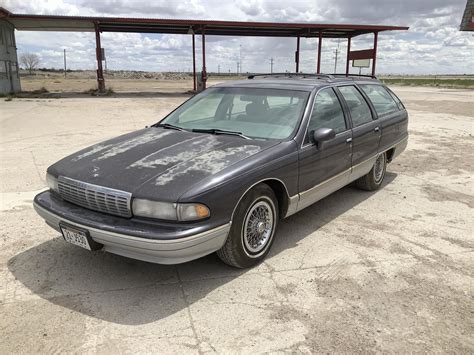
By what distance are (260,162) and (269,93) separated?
1273mm

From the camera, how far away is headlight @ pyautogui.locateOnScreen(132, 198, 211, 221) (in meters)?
2.96

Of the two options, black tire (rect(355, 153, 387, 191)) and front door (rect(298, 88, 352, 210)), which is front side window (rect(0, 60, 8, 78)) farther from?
front door (rect(298, 88, 352, 210))

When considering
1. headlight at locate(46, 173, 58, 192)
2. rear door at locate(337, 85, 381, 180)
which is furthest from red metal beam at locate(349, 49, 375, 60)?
headlight at locate(46, 173, 58, 192)

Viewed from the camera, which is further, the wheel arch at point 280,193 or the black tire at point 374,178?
the black tire at point 374,178

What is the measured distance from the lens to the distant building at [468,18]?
1755 inches

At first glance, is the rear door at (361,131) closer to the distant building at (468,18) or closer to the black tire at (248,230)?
the black tire at (248,230)

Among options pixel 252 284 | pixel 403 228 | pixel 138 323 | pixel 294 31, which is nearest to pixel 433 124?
pixel 403 228

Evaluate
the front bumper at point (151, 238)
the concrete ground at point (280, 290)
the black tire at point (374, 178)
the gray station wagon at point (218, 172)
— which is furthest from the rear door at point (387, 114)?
the front bumper at point (151, 238)

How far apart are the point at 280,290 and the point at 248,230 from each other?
573 millimetres

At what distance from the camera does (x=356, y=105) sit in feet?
17.0

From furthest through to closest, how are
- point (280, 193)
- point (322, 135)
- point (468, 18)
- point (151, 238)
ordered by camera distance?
point (468, 18), point (322, 135), point (280, 193), point (151, 238)

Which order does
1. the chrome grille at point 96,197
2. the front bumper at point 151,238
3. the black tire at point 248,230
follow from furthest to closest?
the black tire at point 248,230 → the chrome grille at point 96,197 → the front bumper at point 151,238

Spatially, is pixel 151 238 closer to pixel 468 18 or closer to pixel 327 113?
pixel 327 113

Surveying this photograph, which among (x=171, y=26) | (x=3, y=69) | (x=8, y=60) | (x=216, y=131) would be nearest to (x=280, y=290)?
(x=216, y=131)
